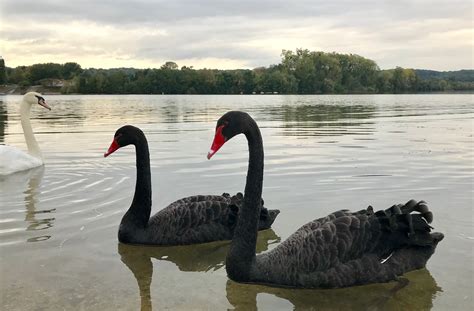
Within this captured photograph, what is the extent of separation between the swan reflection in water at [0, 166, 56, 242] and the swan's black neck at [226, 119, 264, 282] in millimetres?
2081

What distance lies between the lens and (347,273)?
3715mm

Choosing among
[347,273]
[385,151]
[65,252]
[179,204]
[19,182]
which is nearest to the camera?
[347,273]

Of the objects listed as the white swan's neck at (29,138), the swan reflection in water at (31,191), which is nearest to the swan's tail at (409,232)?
the swan reflection in water at (31,191)

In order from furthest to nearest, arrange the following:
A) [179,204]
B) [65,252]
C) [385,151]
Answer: [385,151], [179,204], [65,252]

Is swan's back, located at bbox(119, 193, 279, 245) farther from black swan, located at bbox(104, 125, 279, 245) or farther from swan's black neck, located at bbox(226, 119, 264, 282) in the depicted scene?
swan's black neck, located at bbox(226, 119, 264, 282)

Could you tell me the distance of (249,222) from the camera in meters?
3.85

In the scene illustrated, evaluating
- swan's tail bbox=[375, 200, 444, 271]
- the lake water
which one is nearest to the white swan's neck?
the lake water

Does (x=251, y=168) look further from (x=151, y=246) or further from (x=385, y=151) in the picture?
(x=385, y=151)

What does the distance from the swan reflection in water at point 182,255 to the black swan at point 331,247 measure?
0.58 m

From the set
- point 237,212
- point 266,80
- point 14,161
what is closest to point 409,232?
A: point 237,212

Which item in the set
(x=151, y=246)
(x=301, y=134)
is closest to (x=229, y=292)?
(x=151, y=246)

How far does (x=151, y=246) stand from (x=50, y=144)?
26.6 ft

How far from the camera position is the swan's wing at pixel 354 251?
372cm

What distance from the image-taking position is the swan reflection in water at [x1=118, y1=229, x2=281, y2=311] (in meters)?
4.23
